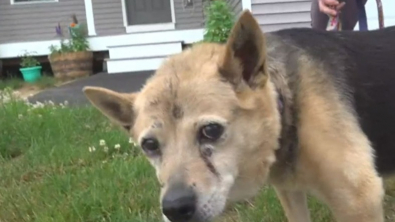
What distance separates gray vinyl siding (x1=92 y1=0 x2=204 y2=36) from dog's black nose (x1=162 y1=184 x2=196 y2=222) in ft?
42.0

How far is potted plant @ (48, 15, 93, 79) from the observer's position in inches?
559

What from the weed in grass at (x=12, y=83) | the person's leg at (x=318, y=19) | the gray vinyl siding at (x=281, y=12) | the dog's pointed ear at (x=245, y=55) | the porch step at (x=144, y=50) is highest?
the dog's pointed ear at (x=245, y=55)

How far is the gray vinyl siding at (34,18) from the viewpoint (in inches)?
632

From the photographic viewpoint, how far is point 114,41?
48.7ft

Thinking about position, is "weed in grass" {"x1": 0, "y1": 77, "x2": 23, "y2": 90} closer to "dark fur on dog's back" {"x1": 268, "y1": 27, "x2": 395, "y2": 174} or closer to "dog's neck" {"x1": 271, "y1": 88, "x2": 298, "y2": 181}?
"dark fur on dog's back" {"x1": 268, "y1": 27, "x2": 395, "y2": 174}

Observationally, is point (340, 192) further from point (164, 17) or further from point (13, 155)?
point (164, 17)

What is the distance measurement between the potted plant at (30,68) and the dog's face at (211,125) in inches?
472

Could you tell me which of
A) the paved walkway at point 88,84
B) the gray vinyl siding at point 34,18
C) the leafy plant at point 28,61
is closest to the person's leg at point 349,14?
the paved walkway at point 88,84

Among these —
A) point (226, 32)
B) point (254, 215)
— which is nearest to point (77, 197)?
point (254, 215)

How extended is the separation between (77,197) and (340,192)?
1.95m

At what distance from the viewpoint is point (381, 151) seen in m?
3.15

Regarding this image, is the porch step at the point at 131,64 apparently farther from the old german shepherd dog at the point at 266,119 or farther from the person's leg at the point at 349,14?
the old german shepherd dog at the point at 266,119

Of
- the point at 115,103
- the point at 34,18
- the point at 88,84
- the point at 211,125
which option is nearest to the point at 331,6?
the point at 115,103

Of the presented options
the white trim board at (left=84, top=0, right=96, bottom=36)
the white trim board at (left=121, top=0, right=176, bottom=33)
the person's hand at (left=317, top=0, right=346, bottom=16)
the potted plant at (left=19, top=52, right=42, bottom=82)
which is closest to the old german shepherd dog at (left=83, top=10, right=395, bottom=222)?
the person's hand at (left=317, top=0, right=346, bottom=16)
